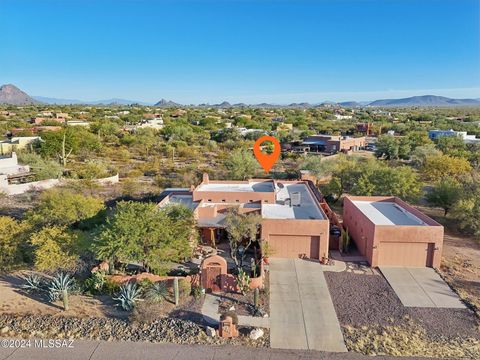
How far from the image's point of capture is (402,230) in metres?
19.8

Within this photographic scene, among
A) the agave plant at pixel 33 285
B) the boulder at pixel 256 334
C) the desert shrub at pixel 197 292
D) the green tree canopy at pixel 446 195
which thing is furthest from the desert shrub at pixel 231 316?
the green tree canopy at pixel 446 195

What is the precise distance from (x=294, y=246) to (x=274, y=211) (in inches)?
136

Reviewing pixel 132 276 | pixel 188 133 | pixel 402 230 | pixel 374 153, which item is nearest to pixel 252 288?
pixel 132 276

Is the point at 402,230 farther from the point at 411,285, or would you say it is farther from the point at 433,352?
the point at 433,352

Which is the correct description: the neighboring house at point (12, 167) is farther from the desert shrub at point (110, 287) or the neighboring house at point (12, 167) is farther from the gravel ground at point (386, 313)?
the gravel ground at point (386, 313)

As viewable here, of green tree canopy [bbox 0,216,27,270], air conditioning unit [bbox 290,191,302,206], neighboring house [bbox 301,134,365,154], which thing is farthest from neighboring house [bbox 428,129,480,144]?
green tree canopy [bbox 0,216,27,270]

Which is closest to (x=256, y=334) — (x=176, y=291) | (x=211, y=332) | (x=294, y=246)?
(x=211, y=332)

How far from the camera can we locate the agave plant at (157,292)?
1590 cm

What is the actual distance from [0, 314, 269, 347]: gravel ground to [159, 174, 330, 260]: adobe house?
744cm

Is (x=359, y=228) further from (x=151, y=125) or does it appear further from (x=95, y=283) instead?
A: (x=151, y=125)

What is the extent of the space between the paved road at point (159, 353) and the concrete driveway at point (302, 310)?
0.46 meters

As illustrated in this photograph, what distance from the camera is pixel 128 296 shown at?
15.6 m

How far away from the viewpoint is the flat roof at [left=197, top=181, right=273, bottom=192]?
1119 inches

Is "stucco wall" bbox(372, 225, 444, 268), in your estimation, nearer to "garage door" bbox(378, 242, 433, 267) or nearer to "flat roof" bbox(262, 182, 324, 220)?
"garage door" bbox(378, 242, 433, 267)
